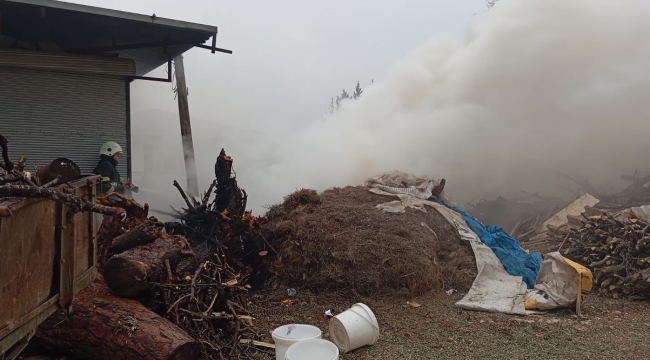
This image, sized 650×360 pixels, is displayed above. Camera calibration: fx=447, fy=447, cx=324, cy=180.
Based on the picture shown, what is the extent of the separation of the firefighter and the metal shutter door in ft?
0.69

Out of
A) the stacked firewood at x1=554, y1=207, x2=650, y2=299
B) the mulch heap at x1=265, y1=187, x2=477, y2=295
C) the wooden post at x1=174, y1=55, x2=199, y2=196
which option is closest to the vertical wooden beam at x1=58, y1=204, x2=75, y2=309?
the mulch heap at x1=265, y1=187, x2=477, y2=295

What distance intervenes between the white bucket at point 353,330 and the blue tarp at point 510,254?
3322 millimetres

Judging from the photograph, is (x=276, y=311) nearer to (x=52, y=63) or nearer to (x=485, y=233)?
(x=485, y=233)

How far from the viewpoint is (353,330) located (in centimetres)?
444

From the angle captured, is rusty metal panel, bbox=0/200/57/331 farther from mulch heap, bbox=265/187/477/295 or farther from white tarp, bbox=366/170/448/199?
white tarp, bbox=366/170/448/199

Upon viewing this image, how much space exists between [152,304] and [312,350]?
1552 millimetres

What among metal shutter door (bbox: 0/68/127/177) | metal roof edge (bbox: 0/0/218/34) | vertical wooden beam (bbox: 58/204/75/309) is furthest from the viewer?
metal shutter door (bbox: 0/68/127/177)

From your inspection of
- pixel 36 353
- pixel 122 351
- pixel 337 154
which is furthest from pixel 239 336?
pixel 337 154

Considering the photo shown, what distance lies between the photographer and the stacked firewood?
6.27m

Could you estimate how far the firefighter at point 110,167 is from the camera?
6.74 metres

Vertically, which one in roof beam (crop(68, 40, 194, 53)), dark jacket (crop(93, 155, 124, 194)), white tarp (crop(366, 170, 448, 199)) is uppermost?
roof beam (crop(68, 40, 194, 53))

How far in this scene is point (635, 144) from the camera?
531 inches

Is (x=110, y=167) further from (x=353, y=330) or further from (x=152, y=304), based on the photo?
(x=353, y=330)

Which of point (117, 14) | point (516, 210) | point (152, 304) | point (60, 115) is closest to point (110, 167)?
point (60, 115)
